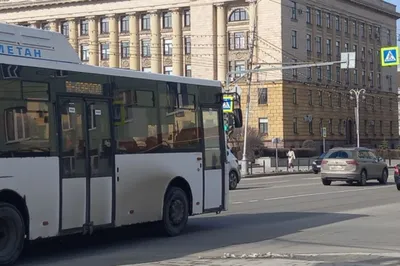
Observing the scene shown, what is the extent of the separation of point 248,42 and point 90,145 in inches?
2910

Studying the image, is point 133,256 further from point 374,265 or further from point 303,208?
point 303,208

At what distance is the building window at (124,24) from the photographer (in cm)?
9213

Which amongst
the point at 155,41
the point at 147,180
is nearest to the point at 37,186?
the point at 147,180

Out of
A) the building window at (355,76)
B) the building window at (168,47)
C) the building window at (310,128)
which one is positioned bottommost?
the building window at (310,128)

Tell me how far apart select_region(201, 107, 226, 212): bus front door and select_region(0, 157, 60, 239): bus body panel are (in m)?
4.53

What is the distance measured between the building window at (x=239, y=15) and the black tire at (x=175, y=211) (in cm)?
7315

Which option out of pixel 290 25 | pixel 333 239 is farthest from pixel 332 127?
pixel 333 239

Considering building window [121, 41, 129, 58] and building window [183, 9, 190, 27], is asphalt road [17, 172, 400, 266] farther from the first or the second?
building window [121, 41, 129, 58]

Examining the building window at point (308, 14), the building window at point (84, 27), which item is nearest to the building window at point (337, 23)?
the building window at point (308, 14)

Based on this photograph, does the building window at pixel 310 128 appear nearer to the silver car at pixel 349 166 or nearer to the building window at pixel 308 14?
the building window at pixel 308 14

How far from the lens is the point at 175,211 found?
1505cm

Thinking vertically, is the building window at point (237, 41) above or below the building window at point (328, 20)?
below

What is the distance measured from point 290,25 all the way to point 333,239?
73.4 metres

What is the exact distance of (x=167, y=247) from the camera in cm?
1363
